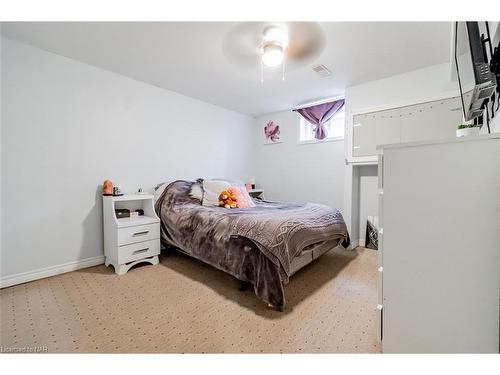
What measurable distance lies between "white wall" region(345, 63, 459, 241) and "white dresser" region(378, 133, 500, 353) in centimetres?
164

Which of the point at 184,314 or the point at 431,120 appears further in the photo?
the point at 431,120

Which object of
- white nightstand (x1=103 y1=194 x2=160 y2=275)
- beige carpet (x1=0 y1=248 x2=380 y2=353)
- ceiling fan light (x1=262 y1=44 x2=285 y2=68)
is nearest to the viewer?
beige carpet (x1=0 y1=248 x2=380 y2=353)

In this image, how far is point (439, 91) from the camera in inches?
91.7

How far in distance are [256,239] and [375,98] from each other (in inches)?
95.5

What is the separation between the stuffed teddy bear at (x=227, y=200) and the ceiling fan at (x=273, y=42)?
1483 mm

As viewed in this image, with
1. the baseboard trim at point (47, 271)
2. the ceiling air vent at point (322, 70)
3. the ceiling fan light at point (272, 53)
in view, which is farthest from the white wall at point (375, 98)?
the baseboard trim at point (47, 271)

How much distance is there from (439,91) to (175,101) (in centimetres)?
322

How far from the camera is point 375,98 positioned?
2748 mm

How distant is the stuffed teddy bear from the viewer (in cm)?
268

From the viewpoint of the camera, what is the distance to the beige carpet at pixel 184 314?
1.28 meters

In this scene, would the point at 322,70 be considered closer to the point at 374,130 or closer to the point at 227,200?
the point at 374,130

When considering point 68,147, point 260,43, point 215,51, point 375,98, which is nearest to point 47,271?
point 68,147

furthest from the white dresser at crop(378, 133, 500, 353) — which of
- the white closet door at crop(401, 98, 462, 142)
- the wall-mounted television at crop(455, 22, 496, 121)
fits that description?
the white closet door at crop(401, 98, 462, 142)

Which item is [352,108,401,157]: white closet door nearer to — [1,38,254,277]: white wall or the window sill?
the window sill
